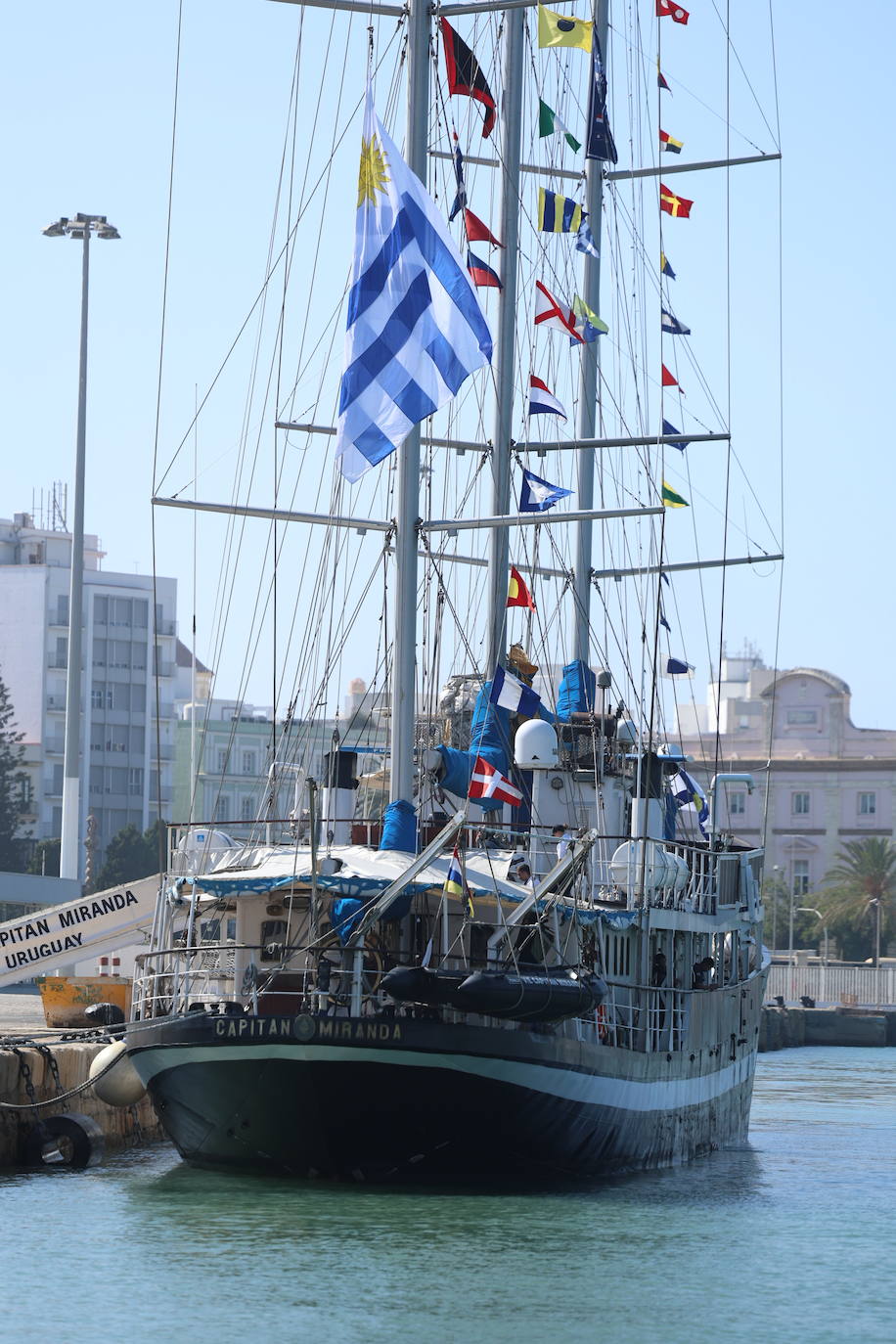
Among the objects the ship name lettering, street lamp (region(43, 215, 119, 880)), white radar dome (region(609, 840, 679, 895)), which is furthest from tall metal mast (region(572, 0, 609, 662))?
the ship name lettering

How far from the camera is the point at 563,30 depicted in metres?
37.0

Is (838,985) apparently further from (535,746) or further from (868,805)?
(535,746)

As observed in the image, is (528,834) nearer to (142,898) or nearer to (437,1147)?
(437,1147)

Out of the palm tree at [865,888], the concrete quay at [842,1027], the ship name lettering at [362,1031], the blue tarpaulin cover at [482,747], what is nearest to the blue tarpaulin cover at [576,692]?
the blue tarpaulin cover at [482,747]

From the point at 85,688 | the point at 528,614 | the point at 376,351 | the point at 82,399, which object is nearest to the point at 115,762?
the point at 85,688

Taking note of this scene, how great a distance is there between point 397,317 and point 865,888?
87.5 m

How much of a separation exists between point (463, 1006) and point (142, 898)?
12.9m

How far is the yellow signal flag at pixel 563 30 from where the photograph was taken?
3684 centimetres

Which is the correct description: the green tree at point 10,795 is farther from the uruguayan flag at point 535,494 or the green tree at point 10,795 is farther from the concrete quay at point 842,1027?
the uruguayan flag at point 535,494

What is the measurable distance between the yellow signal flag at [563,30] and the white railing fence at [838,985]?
2927 inches

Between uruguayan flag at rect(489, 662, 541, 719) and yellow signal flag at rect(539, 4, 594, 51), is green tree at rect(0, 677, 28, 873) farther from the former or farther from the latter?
uruguayan flag at rect(489, 662, 541, 719)

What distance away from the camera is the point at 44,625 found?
109 m

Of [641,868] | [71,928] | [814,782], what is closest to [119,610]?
[814,782]

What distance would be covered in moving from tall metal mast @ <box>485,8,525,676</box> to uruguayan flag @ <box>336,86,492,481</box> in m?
9.28
